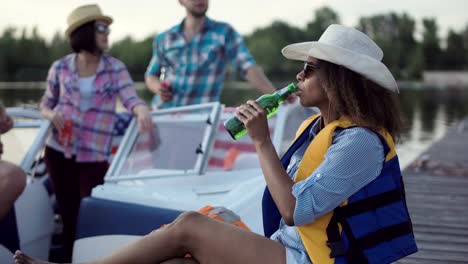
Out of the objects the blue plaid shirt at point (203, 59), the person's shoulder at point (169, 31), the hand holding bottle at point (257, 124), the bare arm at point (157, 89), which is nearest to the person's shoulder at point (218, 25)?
the blue plaid shirt at point (203, 59)

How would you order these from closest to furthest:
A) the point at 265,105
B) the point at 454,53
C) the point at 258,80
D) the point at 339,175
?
the point at 339,175, the point at 265,105, the point at 258,80, the point at 454,53

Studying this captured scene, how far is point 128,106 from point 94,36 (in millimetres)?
508

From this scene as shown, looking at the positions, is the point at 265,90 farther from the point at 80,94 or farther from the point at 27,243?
the point at 27,243

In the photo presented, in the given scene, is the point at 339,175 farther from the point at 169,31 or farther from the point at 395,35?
the point at 395,35

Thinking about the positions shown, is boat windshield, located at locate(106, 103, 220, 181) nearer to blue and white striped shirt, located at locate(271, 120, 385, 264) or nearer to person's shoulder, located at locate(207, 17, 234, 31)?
person's shoulder, located at locate(207, 17, 234, 31)

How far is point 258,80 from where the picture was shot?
432 cm

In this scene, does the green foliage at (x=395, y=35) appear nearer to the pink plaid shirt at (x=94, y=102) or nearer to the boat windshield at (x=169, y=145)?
the pink plaid shirt at (x=94, y=102)

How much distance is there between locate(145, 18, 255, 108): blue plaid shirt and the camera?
4.49 meters

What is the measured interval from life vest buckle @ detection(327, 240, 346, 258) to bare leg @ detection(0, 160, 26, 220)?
1964 millimetres

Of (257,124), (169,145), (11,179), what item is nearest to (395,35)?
(169,145)

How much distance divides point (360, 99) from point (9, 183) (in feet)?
6.63

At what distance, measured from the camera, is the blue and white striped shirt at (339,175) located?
6.89 ft

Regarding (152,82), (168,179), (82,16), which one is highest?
(82,16)

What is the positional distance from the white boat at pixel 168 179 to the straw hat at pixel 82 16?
0.67m
